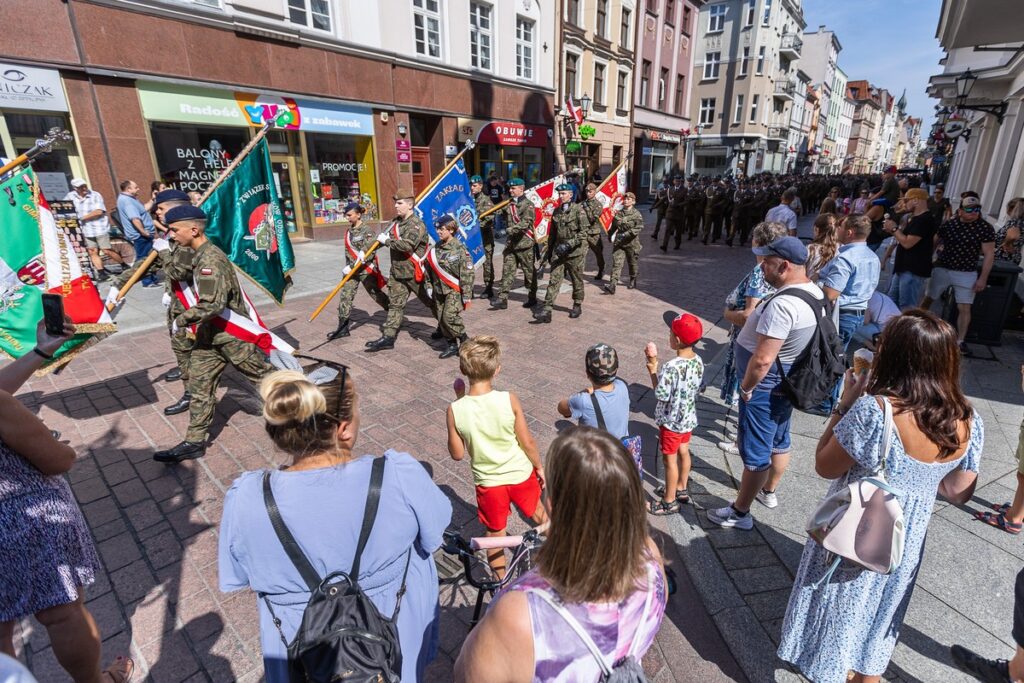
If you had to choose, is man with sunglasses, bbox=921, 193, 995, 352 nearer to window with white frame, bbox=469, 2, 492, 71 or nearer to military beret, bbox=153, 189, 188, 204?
military beret, bbox=153, 189, 188, 204

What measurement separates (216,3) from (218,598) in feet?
43.2

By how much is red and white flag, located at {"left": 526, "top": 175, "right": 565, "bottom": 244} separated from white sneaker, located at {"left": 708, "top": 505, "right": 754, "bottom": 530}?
256 inches

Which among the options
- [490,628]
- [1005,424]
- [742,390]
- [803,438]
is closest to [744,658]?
[742,390]

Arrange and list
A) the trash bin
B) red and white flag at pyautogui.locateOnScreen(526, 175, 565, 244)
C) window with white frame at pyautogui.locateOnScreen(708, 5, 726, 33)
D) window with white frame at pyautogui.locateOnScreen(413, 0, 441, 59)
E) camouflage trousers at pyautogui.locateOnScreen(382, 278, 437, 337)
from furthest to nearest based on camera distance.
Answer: window with white frame at pyautogui.locateOnScreen(708, 5, 726, 33)
window with white frame at pyautogui.locateOnScreen(413, 0, 441, 59)
red and white flag at pyautogui.locateOnScreen(526, 175, 565, 244)
camouflage trousers at pyautogui.locateOnScreen(382, 278, 437, 337)
the trash bin

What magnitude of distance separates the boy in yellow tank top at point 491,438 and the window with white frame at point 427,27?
612 inches

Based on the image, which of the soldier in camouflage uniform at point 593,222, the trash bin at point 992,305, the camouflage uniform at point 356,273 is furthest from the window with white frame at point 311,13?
the trash bin at point 992,305

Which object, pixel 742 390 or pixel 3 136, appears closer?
pixel 742 390

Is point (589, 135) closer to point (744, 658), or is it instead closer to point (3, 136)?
point (3, 136)

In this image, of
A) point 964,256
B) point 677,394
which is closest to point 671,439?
point 677,394

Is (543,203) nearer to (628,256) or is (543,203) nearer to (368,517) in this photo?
(628,256)

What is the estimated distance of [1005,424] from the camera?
480 centimetres

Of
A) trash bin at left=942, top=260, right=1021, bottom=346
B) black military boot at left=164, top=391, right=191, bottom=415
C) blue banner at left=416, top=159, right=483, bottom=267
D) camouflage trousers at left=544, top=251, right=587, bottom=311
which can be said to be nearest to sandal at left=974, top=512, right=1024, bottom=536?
trash bin at left=942, top=260, right=1021, bottom=346

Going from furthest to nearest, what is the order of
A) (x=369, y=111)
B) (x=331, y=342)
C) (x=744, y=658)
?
(x=369, y=111), (x=331, y=342), (x=744, y=658)

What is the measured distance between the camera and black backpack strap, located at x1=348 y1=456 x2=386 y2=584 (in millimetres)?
1523
